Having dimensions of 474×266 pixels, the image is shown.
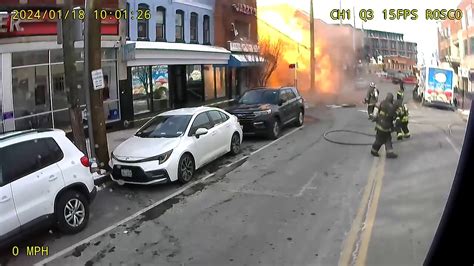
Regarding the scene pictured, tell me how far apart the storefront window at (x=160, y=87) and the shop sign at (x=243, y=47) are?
659 cm

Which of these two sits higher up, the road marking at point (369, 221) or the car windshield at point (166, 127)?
the car windshield at point (166, 127)

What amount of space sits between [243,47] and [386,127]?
1790 centimetres

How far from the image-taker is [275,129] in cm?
1452

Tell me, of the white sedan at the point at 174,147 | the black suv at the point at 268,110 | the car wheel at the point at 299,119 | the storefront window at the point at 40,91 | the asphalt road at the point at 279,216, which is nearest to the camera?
the asphalt road at the point at 279,216

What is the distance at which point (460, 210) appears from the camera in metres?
2.60

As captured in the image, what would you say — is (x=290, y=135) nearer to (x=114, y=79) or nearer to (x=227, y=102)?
(x=114, y=79)

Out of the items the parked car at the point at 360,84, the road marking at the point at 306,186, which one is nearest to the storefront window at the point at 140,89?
the road marking at the point at 306,186

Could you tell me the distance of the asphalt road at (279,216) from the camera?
18.0 ft

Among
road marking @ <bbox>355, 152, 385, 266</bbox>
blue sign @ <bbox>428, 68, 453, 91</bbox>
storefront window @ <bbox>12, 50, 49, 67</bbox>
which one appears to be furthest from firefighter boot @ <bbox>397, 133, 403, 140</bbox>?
storefront window @ <bbox>12, 50, 49, 67</bbox>

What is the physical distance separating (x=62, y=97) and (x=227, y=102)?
12.6m

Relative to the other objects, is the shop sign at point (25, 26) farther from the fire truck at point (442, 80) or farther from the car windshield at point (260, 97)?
the fire truck at point (442, 80)

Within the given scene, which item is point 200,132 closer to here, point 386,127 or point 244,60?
point 386,127

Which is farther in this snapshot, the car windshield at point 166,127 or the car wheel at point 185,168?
the car windshield at point 166,127

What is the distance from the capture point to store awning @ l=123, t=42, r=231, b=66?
56.2 feet
